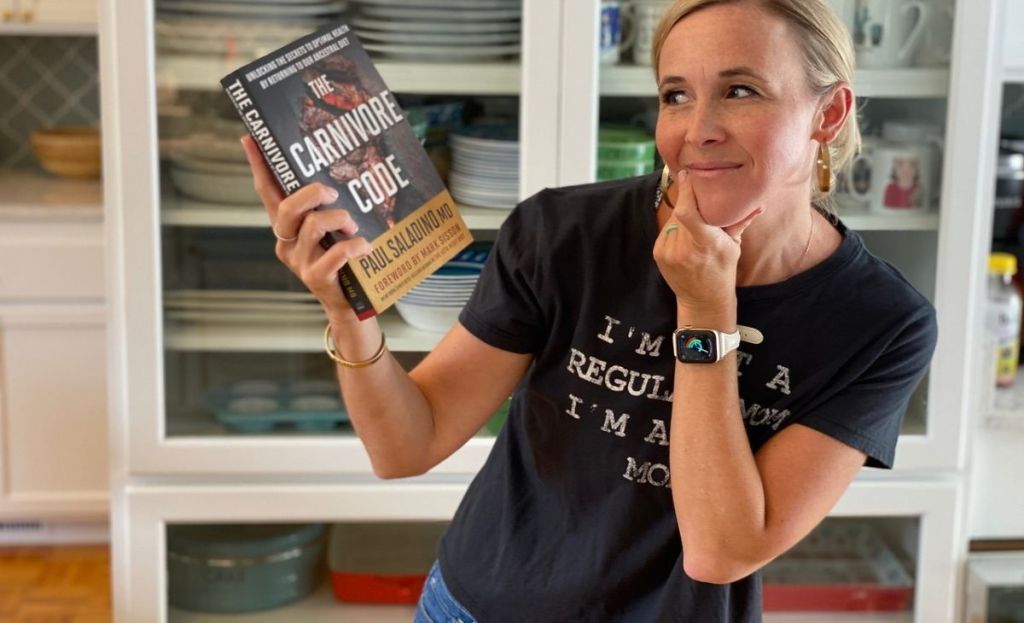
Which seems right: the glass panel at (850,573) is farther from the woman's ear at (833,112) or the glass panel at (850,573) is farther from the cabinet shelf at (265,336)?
the woman's ear at (833,112)

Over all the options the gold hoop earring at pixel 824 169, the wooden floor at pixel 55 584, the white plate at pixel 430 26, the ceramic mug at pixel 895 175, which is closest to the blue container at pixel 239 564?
the wooden floor at pixel 55 584

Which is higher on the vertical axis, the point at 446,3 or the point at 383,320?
the point at 446,3

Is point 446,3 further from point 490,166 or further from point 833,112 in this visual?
point 833,112

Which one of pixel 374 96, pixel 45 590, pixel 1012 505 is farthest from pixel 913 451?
pixel 45 590

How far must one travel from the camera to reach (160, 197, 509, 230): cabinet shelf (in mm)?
2047

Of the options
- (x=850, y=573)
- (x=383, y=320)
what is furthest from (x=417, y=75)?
(x=850, y=573)

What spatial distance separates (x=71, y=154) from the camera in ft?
9.04

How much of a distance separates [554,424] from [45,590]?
173cm

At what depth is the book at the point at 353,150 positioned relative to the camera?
3.42ft

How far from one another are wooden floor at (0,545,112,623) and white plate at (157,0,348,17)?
1.15 m

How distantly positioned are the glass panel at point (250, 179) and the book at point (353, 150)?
2.91ft

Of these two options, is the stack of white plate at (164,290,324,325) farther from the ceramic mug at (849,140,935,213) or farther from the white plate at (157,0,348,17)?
the ceramic mug at (849,140,935,213)

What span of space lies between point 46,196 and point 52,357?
1.10 feet

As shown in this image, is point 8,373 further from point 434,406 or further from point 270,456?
point 434,406
